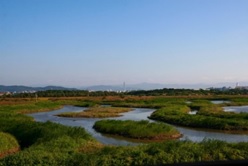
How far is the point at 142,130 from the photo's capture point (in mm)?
26547

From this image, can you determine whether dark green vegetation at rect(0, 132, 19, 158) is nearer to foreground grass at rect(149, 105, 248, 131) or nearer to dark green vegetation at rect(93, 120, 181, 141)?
dark green vegetation at rect(93, 120, 181, 141)

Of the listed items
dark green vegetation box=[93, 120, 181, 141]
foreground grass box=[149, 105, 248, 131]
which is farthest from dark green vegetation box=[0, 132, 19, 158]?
foreground grass box=[149, 105, 248, 131]

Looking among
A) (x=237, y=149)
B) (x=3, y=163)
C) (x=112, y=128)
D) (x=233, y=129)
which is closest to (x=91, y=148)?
(x=3, y=163)

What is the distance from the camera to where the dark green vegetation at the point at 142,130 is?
84.5 feet

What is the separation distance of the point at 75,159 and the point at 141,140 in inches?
461

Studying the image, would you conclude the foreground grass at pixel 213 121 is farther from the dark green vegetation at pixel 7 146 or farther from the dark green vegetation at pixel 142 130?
the dark green vegetation at pixel 7 146

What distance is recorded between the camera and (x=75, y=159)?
14.0m

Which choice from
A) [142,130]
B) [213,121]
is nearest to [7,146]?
[142,130]

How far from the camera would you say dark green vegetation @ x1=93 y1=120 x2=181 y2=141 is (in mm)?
25766

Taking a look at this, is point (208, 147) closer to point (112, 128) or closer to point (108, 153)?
point (108, 153)

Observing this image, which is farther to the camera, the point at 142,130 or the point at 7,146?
the point at 142,130

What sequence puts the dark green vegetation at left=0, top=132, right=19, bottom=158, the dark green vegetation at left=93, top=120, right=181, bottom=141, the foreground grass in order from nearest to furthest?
the dark green vegetation at left=0, top=132, right=19, bottom=158
the dark green vegetation at left=93, top=120, right=181, bottom=141
the foreground grass

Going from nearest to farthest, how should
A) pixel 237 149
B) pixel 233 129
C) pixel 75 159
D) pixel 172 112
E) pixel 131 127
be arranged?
pixel 75 159 → pixel 237 149 → pixel 131 127 → pixel 233 129 → pixel 172 112

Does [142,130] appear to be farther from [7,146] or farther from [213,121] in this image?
[7,146]
